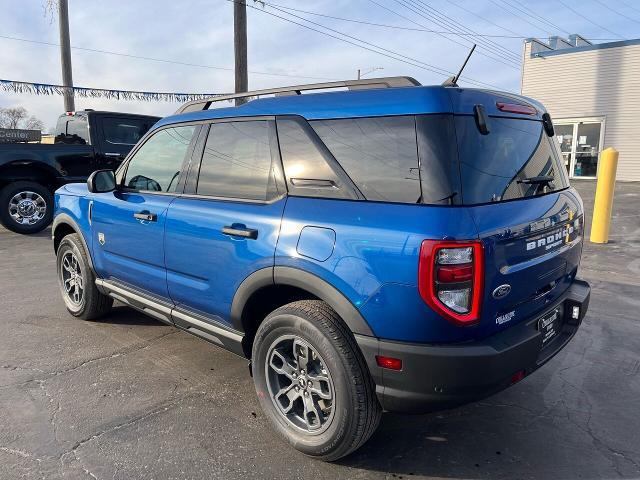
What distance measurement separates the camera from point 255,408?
10.3ft

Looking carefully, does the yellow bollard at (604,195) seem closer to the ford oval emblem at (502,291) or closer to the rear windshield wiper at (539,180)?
the rear windshield wiper at (539,180)

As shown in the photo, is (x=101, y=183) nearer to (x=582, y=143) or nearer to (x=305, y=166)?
(x=305, y=166)

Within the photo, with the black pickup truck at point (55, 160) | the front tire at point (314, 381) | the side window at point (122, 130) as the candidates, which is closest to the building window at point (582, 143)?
the side window at point (122, 130)

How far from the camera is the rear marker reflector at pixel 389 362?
2244 millimetres

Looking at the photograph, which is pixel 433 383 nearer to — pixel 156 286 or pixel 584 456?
pixel 584 456

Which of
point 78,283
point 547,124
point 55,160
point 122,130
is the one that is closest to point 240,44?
point 122,130

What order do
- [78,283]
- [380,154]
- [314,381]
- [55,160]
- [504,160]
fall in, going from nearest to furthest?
[380,154] → [504,160] → [314,381] → [78,283] → [55,160]

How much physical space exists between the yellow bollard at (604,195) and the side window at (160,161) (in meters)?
6.81

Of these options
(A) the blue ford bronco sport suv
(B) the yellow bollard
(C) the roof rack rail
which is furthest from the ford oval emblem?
(B) the yellow bollard

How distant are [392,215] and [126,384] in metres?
2.27

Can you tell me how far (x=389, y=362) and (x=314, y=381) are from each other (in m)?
0.53

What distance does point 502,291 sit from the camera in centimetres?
229

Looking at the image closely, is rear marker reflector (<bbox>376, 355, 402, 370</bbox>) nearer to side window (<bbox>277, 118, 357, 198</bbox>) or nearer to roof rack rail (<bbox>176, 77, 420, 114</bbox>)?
side window (<bbox>277, 118, 357, 198</bbox>)

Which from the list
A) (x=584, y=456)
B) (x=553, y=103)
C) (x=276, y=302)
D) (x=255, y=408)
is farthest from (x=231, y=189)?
(x=553, y=103)
